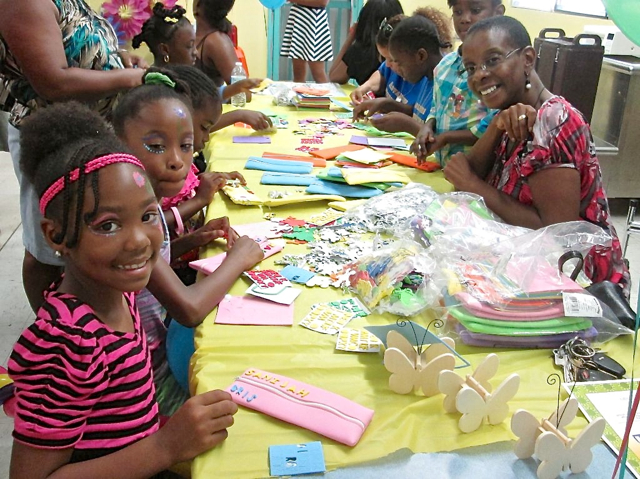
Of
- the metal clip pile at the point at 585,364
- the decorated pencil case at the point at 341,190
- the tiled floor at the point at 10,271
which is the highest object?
the decorated pencil case at the point at 341,190

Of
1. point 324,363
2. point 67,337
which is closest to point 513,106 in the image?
point 324,363

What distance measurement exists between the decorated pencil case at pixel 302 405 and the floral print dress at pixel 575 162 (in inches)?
34.0

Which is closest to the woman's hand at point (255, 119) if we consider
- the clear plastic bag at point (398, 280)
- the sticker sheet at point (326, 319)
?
the clear plastic bag at point (398, 280)

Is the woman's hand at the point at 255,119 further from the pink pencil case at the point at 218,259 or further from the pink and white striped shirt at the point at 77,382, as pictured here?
the pink and white striped shirt at the point at 77,382

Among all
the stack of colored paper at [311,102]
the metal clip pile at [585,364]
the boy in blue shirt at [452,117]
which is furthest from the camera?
the stack of colored paper at [311,102]

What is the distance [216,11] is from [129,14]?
0.54 metres

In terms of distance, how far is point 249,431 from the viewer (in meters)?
0.90

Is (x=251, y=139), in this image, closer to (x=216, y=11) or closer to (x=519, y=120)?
(x=216, y=11)

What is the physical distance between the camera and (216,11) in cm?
323

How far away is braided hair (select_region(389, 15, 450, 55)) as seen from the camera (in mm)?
2660

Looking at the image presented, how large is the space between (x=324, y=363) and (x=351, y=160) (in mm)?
1270

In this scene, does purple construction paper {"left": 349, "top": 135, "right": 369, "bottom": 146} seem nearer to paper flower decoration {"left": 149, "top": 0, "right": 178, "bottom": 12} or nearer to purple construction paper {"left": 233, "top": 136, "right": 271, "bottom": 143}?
purple construction paper {"left": 233, "top": 136, "right": 271, "bottom": 143}

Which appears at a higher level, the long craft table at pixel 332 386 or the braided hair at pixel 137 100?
the braided hair at pixel 137 100

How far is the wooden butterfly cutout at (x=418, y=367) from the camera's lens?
37.9 inches
